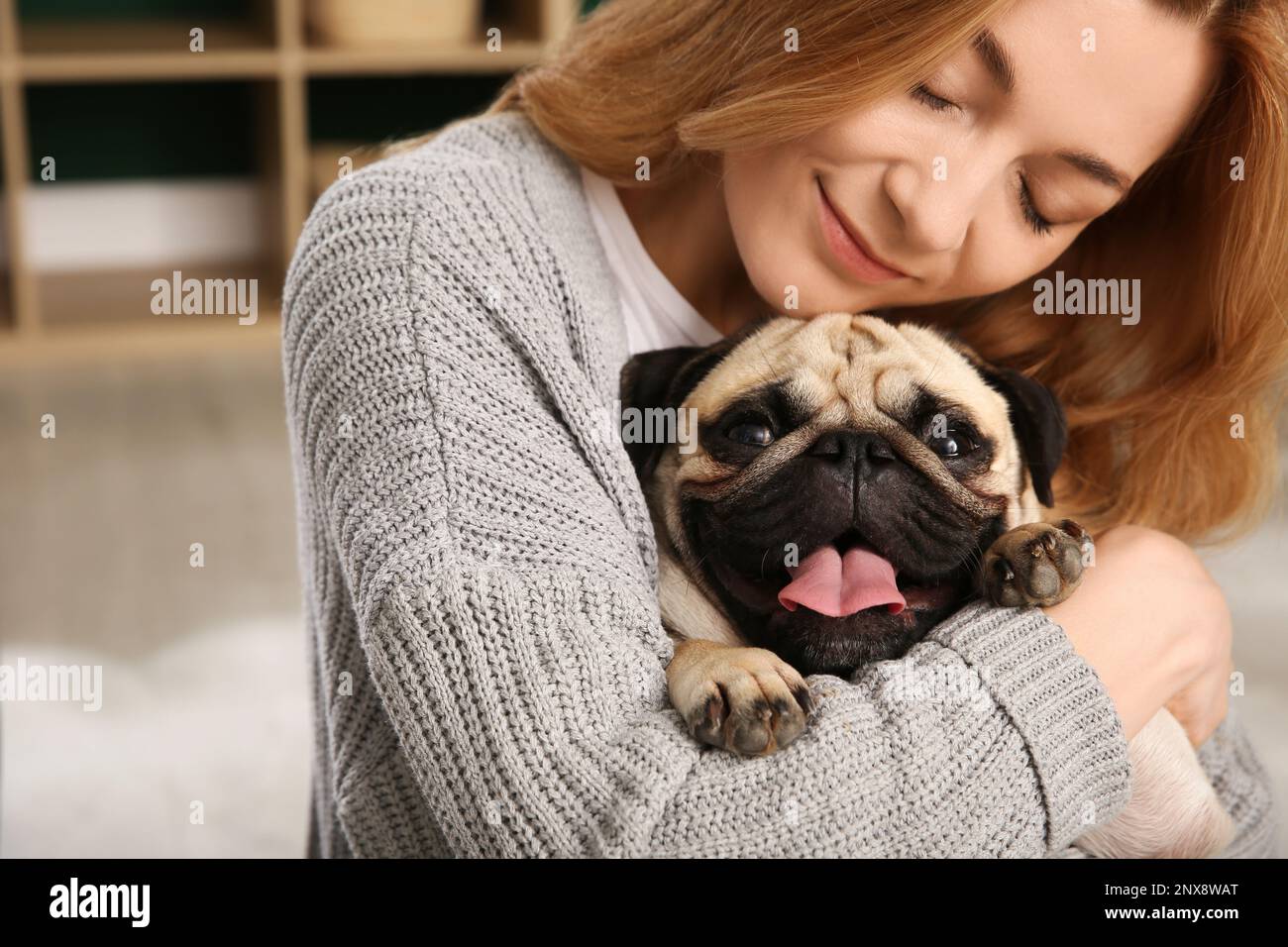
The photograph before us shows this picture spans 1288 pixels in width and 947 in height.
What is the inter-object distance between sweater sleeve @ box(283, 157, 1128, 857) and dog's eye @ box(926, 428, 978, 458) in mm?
175

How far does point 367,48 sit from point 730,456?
303cm

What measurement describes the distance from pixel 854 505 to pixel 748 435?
0.12 meters

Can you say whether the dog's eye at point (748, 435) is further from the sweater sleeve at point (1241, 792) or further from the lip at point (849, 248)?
the sweater sleeve at point (1241, 792)

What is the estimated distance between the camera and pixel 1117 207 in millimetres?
1308

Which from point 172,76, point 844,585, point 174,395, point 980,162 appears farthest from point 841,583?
point 172,76

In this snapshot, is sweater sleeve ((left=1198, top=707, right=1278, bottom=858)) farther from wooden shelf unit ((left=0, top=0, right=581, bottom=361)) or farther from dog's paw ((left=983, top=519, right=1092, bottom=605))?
wooden shelf unit ((left=0, top=0, right=581, bottom=361))

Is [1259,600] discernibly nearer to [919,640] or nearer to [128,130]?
[919,640]

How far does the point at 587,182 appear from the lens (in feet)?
3.92

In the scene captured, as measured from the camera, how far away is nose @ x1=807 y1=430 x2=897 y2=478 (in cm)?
102

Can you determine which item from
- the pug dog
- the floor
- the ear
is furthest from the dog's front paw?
the floor

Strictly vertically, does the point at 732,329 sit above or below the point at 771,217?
below

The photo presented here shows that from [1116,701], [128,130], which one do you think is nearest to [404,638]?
[1116,701]

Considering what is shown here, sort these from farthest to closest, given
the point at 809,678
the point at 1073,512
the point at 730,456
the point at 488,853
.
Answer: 1. the point at 1073,512
2. the point at 730,456
3. the point at 809,678
4. the point at 488,853

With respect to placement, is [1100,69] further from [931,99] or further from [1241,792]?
[1241,792]
